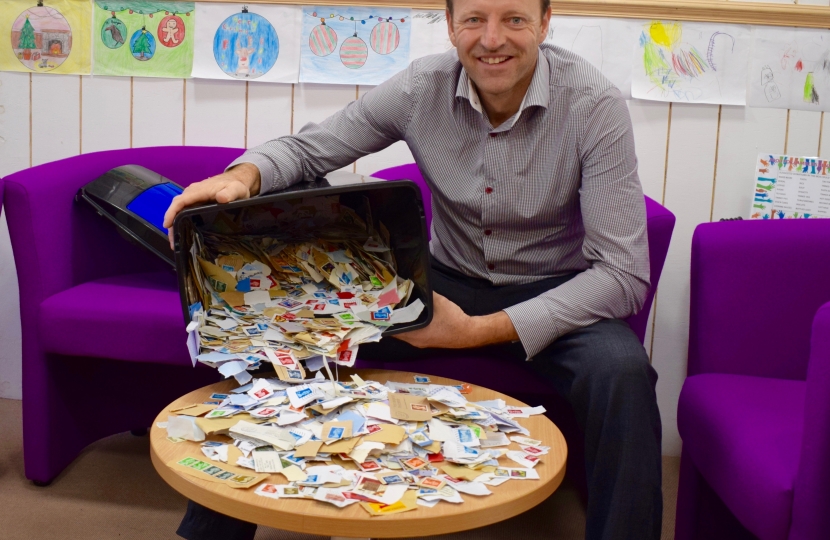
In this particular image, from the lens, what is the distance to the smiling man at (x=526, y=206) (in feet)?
4.53

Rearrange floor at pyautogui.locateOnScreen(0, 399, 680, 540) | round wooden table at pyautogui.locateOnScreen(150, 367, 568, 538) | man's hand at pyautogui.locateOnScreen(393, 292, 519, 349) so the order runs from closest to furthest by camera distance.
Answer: round wooden table at pyautogui.locateOnScreen(150, 367, 568, 538) → man's hand at pyautogui.locateOnScreen(393, 292, 519, 349) → floor at pyautogui.locateOnScreen(0, 399, 680, 540)

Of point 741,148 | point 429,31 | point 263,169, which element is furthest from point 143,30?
point 741,148

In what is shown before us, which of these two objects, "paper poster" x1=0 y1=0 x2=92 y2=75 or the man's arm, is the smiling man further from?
"paper poster" x1=0 y1=0 x2=92 y2=75

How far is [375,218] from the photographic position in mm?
1531

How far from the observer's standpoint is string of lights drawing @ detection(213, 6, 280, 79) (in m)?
2.41

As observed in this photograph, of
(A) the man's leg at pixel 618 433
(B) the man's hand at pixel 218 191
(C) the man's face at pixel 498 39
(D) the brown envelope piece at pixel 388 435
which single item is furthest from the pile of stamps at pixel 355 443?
(C) the man's face at pixel 498 39

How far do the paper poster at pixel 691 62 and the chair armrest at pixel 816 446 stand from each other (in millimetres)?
1228

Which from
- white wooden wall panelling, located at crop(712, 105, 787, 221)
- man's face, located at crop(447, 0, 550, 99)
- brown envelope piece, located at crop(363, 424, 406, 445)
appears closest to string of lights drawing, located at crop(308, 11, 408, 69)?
man's face, located at crop(447, 0, 550, 99)

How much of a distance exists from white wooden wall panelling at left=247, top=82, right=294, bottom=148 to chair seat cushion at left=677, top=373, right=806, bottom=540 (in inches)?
54.0

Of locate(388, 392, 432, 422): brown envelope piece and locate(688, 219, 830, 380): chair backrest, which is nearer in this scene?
locate(388, 392, 432, 422): brown envelope piece

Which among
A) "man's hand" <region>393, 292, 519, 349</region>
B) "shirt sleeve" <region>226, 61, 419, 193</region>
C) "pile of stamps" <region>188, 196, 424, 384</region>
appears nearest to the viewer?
"pile of stamps" <region>188, 196, 424, 384</region>

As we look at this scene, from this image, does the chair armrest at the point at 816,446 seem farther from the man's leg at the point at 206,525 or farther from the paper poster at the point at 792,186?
the paper poster at the point at 792,186

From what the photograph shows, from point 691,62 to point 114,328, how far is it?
1645mm

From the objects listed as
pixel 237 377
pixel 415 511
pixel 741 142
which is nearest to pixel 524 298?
pixel 237 377
